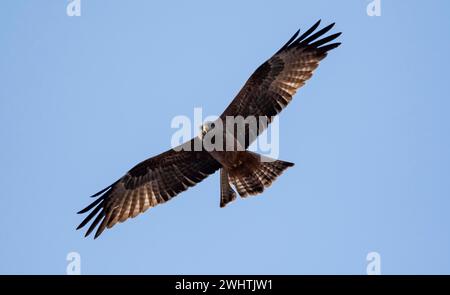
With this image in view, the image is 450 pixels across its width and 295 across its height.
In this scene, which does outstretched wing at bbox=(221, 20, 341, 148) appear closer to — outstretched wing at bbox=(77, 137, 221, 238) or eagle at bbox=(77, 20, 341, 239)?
eagle at bbox=(77, 20, 341, 239)

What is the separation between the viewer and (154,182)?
1116 cm

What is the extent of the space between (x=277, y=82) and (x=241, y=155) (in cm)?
114

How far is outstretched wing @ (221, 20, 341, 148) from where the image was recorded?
34.9 feet

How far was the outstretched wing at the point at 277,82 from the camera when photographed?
34.9 feet

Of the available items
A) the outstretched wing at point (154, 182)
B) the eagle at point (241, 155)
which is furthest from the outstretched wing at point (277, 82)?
the outstretched wing at point (154, 182)

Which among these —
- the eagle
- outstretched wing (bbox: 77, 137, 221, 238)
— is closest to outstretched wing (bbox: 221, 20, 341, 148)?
the eagle

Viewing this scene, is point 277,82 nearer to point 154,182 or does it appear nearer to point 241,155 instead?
point 241,155

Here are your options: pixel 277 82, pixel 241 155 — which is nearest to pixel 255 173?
pixel 241 155

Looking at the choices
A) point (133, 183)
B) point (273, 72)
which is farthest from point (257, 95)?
point (133, 183)

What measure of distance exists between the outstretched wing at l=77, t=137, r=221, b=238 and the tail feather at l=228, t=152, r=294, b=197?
0.45 m

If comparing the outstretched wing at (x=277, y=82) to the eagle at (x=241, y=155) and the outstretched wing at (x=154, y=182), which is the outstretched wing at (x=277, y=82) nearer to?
the eagle at (x=241, y=155)
